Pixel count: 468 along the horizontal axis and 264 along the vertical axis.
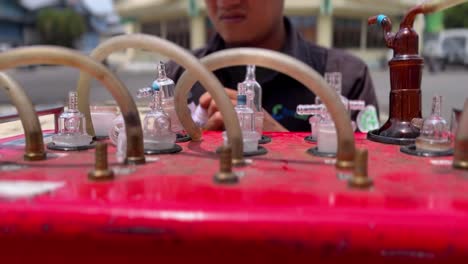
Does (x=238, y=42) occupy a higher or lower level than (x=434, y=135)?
higher

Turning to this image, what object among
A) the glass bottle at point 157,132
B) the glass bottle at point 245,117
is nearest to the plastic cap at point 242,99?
the glass bottle at point 245,117

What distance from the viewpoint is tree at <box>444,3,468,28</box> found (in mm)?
16141

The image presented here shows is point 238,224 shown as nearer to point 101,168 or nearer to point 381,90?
point 101,168

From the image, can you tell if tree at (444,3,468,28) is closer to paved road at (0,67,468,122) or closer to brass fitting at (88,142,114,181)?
paved road at (0,67,468,122)

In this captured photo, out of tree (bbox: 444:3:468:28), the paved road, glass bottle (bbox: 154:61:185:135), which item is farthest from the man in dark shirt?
tree (bbox: 444:3:468:28)

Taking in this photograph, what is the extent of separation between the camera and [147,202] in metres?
0.43

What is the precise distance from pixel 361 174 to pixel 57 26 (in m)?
24.8

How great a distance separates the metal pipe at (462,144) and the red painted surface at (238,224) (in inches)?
3.2

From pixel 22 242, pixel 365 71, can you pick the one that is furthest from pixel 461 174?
pixel 365 71

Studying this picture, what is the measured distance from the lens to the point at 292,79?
1447 mm

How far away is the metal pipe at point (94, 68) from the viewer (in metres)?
0.54

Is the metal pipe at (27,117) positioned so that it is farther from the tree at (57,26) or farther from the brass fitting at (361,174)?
the tree at (57,26)

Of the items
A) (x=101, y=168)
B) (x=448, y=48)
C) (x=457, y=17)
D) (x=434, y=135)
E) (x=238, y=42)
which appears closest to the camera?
(x=101, y=168)

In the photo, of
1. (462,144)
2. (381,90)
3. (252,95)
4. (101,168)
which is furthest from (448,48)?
(101,168)
